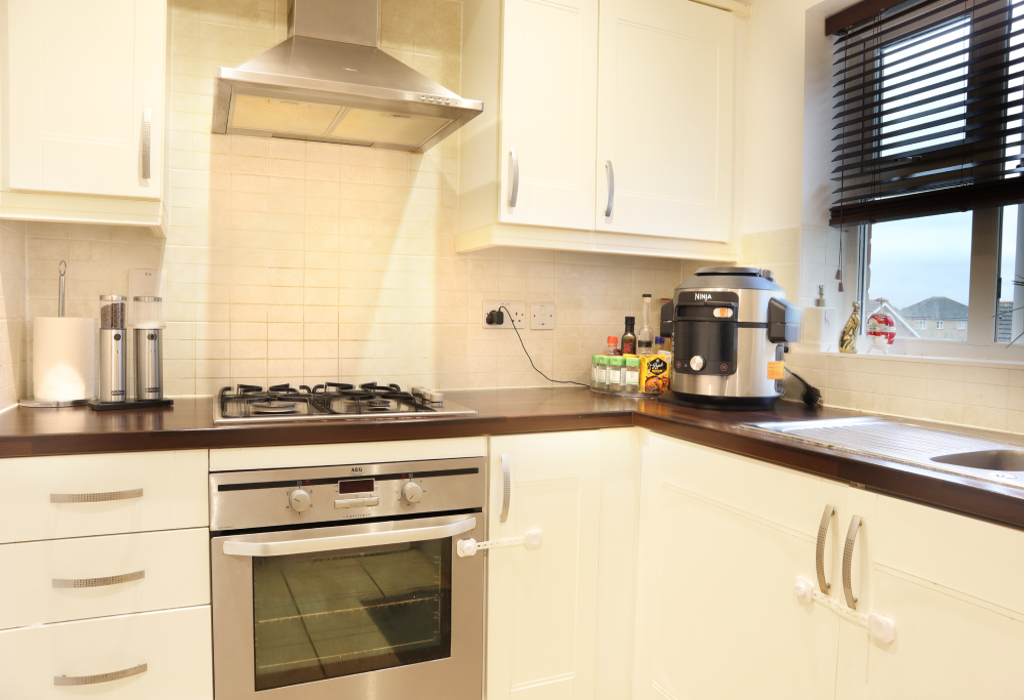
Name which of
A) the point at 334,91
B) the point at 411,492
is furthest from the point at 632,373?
the point at 334,91

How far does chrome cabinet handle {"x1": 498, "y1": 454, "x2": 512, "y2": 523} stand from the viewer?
1.73m

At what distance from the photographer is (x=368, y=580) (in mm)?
1633

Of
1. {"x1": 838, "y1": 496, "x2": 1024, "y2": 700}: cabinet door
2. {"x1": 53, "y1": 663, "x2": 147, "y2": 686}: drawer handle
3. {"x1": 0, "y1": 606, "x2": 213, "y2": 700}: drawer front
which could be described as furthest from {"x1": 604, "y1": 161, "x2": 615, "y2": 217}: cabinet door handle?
{"x1": 53, "y1": 663, "x2": 147, "y2": 686}: drawer handle

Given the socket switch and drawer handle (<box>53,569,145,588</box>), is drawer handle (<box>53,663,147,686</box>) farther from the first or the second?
the socket switch

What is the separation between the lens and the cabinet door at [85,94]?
1542mm

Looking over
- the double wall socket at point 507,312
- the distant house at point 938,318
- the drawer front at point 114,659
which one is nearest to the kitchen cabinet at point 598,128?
the double wall socket at point 507,312

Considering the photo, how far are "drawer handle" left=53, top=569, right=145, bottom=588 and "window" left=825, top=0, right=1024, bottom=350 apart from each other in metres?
2.15

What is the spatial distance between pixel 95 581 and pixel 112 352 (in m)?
0.59

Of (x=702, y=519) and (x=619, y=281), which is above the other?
(x=619, y=281)

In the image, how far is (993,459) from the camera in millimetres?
1401

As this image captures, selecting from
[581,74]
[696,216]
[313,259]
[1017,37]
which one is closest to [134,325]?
[313,259]

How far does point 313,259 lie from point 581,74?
1.02m

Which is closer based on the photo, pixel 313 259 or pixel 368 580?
pixel 368 580

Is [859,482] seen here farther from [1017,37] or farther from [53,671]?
[53,671]
